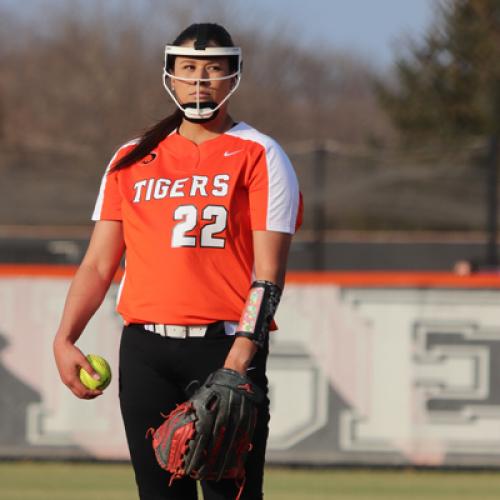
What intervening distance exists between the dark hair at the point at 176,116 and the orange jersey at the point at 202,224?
3.1 inches

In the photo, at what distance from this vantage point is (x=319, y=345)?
8.41 m

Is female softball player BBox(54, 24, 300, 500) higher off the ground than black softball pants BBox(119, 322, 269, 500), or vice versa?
female softball player BBox(54, 24, 300, 500)

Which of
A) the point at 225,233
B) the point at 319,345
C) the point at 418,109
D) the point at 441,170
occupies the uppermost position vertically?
the point at 418,109

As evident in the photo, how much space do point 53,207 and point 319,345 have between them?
6.82 m

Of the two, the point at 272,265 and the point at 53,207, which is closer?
the point at 272,265

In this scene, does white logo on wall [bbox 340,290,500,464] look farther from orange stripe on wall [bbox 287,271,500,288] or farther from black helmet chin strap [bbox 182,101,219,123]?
black helmet chin strap [bbox 182,101,219,123]

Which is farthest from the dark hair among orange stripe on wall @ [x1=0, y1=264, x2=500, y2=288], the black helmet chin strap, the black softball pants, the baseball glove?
orange stripe on wall @ [x1=0, y1=264, x2=500, y2=288]

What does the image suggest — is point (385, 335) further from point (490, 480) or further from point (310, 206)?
point (310, 206)

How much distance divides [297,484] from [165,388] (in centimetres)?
416

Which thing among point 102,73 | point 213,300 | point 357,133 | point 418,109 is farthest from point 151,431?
point 357,133

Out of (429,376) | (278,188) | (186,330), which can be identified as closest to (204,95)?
(278,188)

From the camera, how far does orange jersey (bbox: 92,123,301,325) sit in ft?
12.5

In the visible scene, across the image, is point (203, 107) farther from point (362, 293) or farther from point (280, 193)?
point (362, 293)

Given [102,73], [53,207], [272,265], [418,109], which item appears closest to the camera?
[272,265]
